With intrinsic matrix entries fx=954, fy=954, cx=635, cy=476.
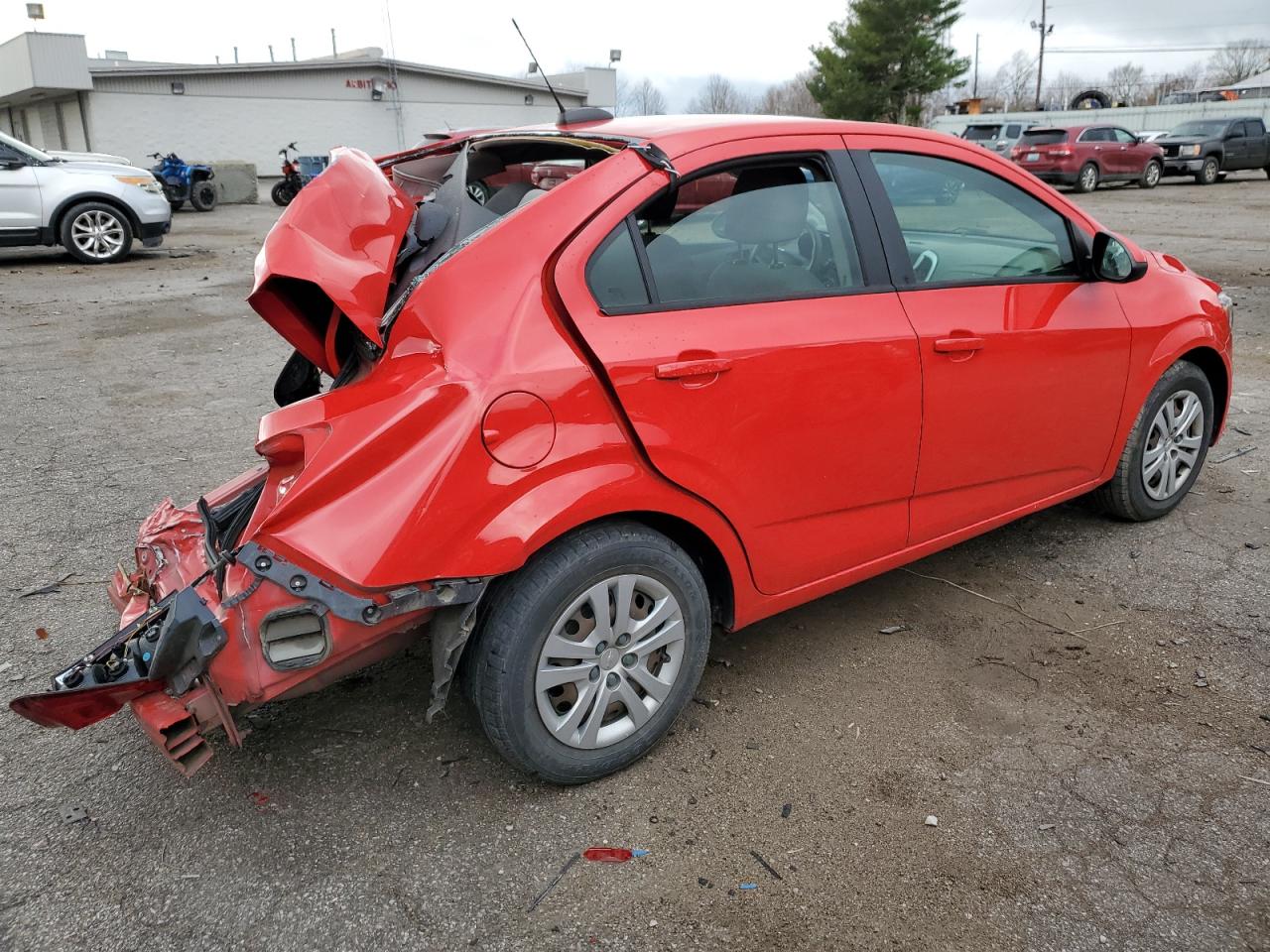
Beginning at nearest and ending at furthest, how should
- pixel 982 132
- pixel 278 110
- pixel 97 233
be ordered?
pixel 97 233 < pixel 982 132 < pixel 278 110

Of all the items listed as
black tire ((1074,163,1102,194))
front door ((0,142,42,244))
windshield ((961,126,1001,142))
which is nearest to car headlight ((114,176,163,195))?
front door ((0,142,42,244))

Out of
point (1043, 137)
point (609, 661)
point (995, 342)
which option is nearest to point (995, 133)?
point (1043, 137)

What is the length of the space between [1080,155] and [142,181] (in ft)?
64.7

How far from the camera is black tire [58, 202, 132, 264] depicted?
1238 centimetres

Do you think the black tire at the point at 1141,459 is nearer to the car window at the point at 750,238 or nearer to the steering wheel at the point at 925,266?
the steering wheel at the point at 925,266

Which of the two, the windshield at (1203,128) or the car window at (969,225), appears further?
the windshield at (1203,128)

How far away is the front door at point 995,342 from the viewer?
10.3 feet

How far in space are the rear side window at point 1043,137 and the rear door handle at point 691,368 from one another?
2327 cm

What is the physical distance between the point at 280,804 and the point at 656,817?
1037 mm

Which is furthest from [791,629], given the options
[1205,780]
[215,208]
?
[215,208]

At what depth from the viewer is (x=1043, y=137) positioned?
22656 millimetres

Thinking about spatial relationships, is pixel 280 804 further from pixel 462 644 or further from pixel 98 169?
pixel 98 169

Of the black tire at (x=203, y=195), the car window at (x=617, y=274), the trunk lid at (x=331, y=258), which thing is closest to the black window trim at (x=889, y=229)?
the car window at (x=617, y=274)

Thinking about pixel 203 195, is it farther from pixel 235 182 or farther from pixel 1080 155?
pixel 1080 155
